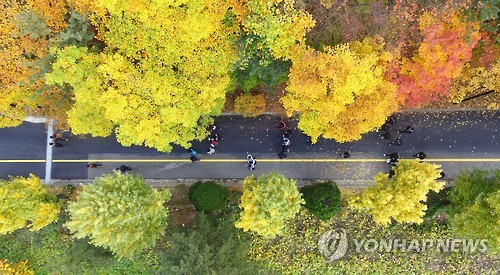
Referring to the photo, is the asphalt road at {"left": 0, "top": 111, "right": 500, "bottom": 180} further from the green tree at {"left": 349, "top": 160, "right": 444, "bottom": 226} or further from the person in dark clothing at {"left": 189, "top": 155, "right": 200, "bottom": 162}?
the green tree at {"left": 349, "top": 160, "right": 444, "bottom": 226}

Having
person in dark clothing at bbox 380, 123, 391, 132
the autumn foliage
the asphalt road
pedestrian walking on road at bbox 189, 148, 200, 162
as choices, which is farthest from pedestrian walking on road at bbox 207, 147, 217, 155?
the autumn foliage

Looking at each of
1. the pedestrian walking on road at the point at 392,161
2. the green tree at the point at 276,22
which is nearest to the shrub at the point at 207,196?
the green tree at the point at 276,22

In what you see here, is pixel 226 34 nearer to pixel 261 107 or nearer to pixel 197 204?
pixel 261 107

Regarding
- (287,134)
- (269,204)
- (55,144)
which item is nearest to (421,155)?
(287,134)

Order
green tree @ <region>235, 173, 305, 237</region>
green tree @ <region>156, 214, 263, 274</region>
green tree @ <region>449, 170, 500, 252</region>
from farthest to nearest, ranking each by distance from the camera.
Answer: green tree @ <region>156, 214, 263, 274</region>, green tree @ <region>235, 173, 305, 237</region>, green tree @ <region>449, 170, 500, 252</region>

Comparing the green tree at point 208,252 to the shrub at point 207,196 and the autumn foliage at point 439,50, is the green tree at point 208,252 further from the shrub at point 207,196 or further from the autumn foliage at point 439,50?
the autumn foliage at point 439,50

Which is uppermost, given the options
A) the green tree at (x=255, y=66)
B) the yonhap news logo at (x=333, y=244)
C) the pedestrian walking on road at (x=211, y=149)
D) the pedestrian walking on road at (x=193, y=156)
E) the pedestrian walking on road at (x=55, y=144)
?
the green tree at (x=255, y=66)
